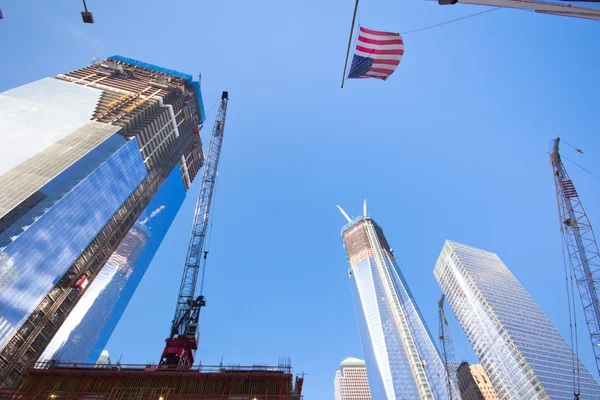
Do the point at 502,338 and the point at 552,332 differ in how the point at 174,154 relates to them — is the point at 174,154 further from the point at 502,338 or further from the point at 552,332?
the point at 552,332

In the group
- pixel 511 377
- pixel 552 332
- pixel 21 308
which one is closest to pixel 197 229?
pixel 21 308

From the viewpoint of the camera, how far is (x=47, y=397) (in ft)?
109

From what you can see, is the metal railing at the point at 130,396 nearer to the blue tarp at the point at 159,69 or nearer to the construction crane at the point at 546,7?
the construction crane at the point at 546,7

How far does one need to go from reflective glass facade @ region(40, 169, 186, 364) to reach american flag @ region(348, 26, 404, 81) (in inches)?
3586

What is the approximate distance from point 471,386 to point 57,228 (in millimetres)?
199482

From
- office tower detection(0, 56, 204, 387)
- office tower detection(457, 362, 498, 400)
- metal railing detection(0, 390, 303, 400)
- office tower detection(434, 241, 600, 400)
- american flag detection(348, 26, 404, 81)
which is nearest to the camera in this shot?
american flag detection(348, 26, 404, 81)

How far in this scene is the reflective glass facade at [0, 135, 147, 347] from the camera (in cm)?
5028

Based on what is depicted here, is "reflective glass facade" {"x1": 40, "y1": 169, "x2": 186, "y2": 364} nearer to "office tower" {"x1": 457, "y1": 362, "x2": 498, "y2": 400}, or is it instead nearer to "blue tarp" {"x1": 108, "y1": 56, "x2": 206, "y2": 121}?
"blue tarp" {"x1": 108, "y1": 56, "x2": 206, "y2": 121}

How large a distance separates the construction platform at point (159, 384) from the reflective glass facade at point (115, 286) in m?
70.2

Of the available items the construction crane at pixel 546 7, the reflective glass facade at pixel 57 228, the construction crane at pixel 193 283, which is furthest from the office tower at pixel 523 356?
the reflective glass facade at pixel 57 228

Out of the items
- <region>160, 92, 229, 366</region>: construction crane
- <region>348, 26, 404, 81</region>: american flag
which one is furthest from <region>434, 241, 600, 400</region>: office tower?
<region>348, 26, 404, 81</region>: american flag

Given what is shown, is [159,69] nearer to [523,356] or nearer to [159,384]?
[159,384]

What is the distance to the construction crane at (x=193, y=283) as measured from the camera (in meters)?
50.4

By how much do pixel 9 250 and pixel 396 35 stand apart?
58.2m
